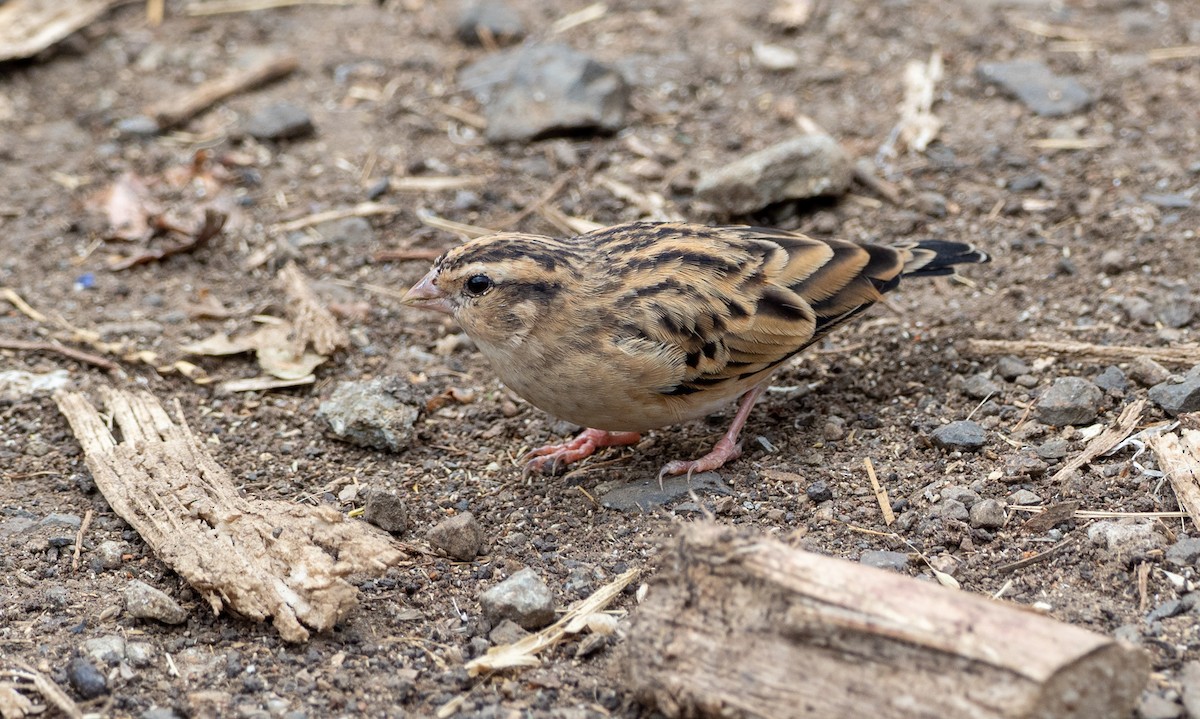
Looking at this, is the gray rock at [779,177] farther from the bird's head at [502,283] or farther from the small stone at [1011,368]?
the bird's head at [502,283]

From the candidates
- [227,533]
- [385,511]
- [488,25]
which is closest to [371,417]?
[385,511]

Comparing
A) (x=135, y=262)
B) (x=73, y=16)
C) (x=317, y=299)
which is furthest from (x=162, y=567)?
(x=73, y=16)

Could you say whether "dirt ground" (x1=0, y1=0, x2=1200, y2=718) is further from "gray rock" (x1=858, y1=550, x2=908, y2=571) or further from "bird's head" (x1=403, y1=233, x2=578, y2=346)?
"bird's head" (x1=403, y1=233, x2=578, y2=346)

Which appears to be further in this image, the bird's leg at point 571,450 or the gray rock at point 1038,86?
the gray rock at point 1038,86

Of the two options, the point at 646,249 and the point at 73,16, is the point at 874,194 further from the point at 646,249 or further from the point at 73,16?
the point at 73,16

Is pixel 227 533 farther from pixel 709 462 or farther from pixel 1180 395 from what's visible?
pixel 1180 395

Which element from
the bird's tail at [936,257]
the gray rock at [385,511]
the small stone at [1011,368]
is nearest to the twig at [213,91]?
the gray rock at [385,511]
